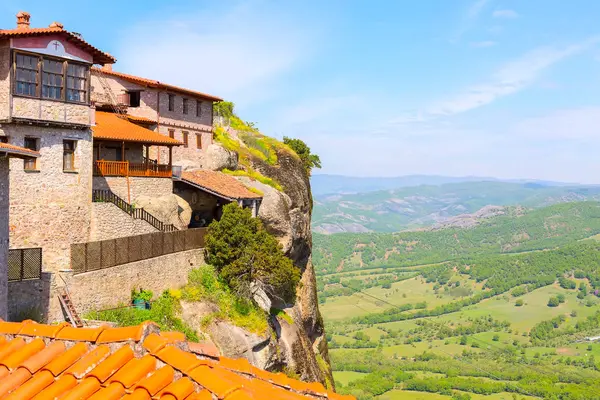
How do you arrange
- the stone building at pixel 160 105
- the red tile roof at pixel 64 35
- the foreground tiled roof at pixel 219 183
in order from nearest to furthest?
the red tile roof at pixel 64 35, the foreground tiled roof at pixel 219 183, the stone building at pixel 160 105

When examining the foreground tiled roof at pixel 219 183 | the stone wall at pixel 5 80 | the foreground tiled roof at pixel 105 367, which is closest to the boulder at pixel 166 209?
the foreground tiled roof at pixel 219 183

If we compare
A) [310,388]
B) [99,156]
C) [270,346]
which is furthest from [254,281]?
[310,388]

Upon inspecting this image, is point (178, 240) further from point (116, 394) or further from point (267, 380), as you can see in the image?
point (116, 394)

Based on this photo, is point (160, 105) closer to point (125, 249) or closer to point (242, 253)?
point (242, 253)

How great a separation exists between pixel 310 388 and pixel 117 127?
2851 cm

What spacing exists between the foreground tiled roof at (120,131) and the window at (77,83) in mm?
6604

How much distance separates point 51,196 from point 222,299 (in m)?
10.6

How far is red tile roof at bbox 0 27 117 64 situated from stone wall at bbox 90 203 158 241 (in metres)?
6.99

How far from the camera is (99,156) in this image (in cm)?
3406

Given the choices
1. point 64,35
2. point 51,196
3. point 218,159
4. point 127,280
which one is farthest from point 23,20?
point 218,159

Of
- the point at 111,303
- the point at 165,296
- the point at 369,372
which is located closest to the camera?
the point at 111,303

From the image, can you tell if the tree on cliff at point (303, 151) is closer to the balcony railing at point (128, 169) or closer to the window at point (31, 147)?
the balcony railing at point (128, 169)

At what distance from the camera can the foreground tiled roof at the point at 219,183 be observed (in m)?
37.9

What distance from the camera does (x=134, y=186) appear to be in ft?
111
